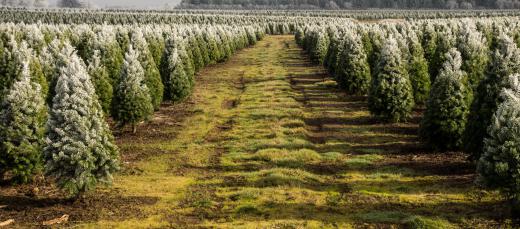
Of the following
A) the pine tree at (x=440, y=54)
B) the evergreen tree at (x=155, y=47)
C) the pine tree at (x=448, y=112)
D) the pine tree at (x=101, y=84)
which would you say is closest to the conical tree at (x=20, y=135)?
the pine tree at (x=101, y=84)

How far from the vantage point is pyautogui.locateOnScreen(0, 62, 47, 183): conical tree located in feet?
68.0

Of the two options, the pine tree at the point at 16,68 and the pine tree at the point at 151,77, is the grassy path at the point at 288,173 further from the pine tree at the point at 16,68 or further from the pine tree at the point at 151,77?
the pine tree at the point at 16,68

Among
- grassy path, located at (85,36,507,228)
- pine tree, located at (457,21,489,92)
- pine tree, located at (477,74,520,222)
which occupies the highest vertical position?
pine tree, located at (457,21,489,92)

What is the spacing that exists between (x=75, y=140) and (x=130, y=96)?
36.4 ft

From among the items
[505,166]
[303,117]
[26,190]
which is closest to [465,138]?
[505,166]

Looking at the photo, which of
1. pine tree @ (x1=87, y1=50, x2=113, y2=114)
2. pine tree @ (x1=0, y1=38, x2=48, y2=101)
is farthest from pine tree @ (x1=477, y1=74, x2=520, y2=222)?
pine tree @ (x1=0, y1=38, x2=48, y2=101)

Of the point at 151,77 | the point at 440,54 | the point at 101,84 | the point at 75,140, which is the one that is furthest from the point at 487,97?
the point at 101,84

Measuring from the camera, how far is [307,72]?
5891cm

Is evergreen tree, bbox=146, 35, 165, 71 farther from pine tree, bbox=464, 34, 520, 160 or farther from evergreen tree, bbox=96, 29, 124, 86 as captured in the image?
pine tree, bbox=464, 34, 520, 160

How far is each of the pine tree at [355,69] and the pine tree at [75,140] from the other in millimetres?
26247

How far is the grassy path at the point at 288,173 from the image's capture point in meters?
18.5

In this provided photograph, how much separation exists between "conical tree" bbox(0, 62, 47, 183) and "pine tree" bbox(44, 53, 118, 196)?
2209 millimetres

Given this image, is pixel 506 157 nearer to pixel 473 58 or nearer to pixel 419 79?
pixel 473 58

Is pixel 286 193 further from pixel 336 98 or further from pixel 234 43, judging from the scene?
pixel 234 43
